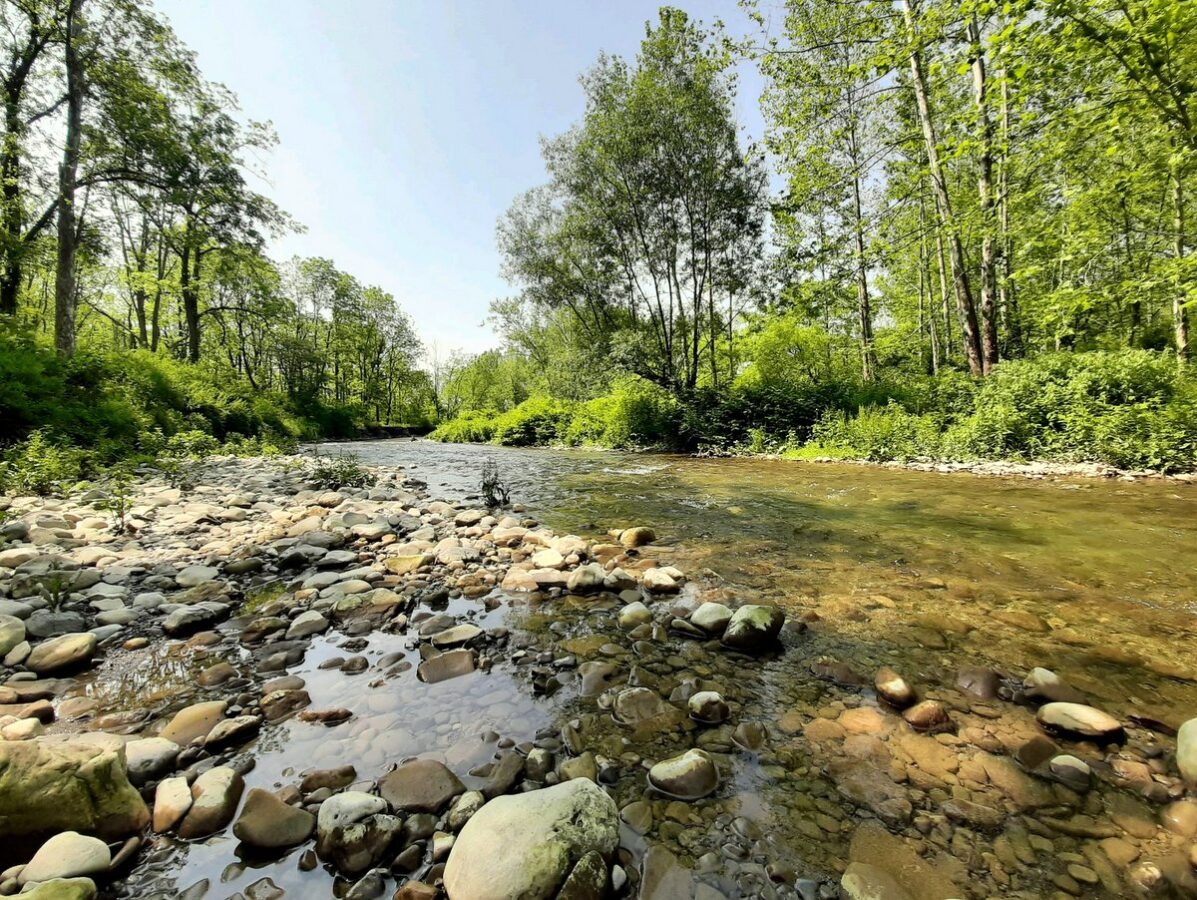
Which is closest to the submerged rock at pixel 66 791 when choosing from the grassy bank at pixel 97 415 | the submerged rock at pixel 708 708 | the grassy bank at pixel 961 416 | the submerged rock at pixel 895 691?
the submerged rock at pixel 708 708

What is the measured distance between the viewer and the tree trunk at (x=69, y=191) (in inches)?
468

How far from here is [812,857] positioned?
5.02ft

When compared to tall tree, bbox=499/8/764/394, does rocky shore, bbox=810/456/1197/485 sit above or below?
below

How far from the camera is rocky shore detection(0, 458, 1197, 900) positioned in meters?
1.45

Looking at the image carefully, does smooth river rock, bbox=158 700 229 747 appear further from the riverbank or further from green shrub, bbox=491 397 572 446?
green shrub, bbox=491 397 572 446

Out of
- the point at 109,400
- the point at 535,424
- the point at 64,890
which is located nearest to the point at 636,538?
the point at 64,890

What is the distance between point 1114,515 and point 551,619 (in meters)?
6.73

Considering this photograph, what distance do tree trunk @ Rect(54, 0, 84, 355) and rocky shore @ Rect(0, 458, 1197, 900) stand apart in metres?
12.6

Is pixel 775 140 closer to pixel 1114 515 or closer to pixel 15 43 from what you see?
pixel 1114 515

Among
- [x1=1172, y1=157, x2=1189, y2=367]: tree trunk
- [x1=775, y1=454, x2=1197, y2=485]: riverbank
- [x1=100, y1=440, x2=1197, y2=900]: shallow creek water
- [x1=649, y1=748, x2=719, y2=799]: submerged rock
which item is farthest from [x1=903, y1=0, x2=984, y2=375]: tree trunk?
[x1=649, y1=748, x2=719, y2=799]: submerged rock

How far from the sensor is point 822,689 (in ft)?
8.11

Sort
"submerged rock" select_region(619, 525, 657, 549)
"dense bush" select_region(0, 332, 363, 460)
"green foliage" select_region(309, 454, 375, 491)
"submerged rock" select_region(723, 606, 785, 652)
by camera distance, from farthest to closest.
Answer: "green foliage" select_region(309, 454, 375, 491) → "dense bush" select_region(0, 332, 363, 460) → "submerged rock" select_region(619, 525, 657, 549) → "submerged rock" select_region(723, 606, 785, 652)

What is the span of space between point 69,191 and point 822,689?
19013 mm

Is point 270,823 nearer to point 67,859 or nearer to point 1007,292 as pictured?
point 67,859
